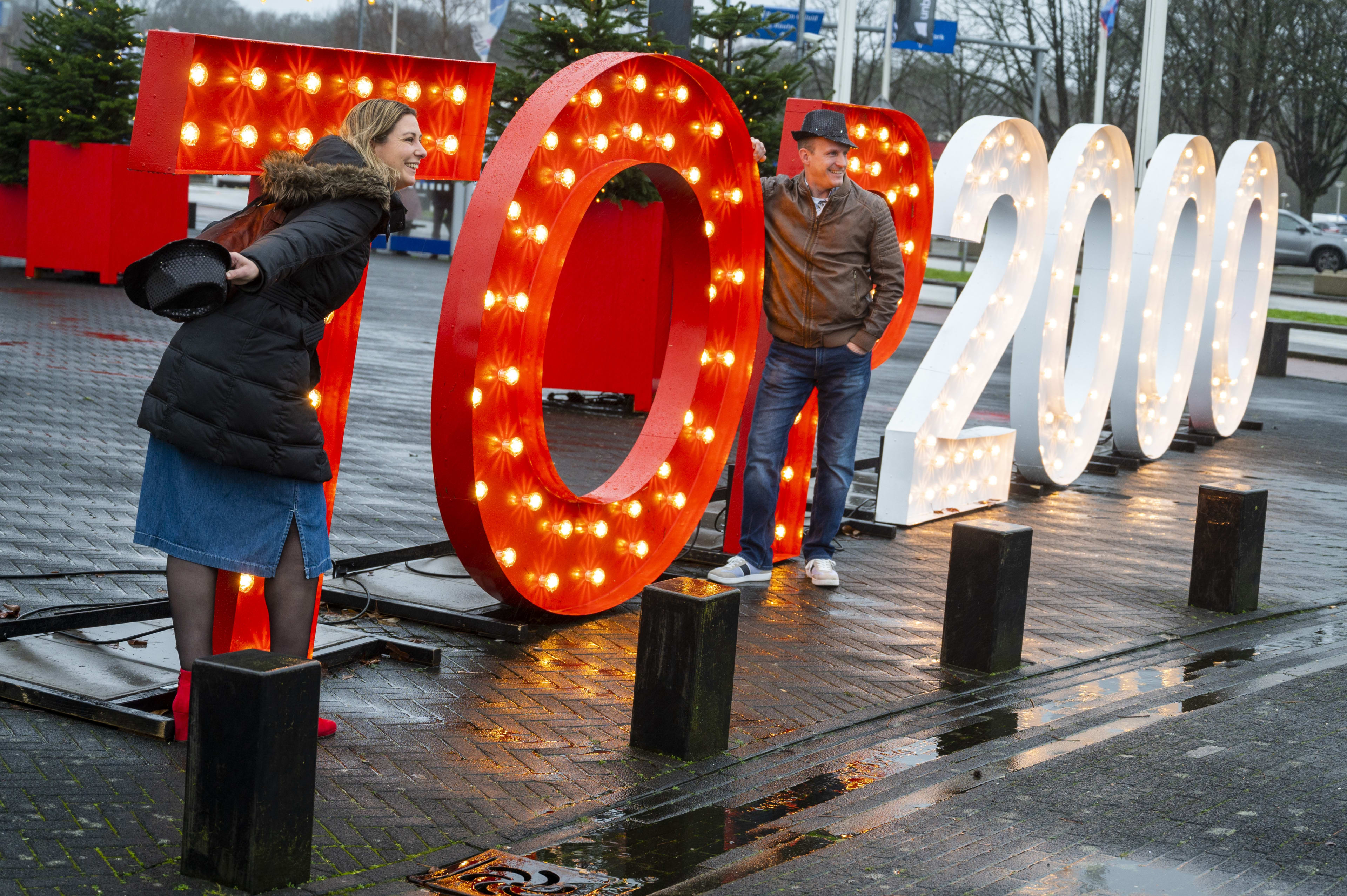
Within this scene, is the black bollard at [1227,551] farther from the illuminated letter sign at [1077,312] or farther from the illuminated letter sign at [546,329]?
the illuminated letter sign at [1077,312]

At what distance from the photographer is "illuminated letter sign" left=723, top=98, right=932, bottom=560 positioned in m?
7.91

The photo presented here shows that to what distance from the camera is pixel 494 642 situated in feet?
20.3

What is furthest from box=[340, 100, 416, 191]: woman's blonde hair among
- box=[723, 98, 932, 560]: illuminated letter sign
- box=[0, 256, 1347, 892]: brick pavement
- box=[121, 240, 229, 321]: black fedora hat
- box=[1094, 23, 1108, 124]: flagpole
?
box=[1094, 23, 1108, 124]: flagpole

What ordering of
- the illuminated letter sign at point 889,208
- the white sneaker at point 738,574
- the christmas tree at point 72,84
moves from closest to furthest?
the white sneaker at point 738,574, the illuminated letter sign at point 889,208, the christmas tree at point 72,84

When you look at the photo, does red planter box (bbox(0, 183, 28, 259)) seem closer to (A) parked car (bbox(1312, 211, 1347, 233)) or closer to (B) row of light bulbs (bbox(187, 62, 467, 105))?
(B) row of light bulbs (bbox(187, 62, 467, 105))

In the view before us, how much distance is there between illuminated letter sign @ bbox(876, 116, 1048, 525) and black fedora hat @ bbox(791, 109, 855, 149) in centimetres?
169

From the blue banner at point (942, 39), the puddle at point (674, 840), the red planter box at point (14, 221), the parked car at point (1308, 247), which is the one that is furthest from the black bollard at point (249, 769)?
the parked car at point (1308, 247)

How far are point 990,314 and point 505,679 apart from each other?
16.9 feet

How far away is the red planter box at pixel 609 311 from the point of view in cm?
1320

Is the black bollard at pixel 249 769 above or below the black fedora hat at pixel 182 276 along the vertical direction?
below

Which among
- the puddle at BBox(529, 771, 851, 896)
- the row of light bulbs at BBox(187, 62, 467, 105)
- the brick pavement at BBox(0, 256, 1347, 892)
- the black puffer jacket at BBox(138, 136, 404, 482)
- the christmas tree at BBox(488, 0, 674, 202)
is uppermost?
the christmas tree at BBox(488, 0, 674, 202)

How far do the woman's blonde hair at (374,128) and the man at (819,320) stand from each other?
2859mm

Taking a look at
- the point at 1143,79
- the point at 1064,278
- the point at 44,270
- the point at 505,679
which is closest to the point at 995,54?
the point at 1143,79

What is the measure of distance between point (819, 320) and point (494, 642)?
7.44 ft
